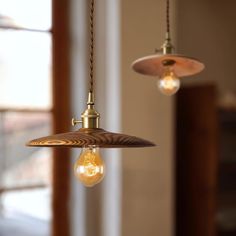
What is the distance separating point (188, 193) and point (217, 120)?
20.0 inches

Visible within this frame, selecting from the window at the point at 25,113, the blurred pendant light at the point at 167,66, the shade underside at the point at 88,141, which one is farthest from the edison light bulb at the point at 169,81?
the window at the point at 25,113

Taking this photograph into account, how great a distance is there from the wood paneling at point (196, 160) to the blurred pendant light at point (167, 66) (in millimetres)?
886

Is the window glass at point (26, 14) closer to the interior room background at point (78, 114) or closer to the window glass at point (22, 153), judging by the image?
the interior room background at point (78, 114)

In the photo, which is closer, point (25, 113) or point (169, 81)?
point (169, 81)

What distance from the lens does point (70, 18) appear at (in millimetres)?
2191

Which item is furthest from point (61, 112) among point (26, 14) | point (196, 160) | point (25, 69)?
point (196, 160)

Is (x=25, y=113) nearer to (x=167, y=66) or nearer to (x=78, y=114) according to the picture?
(x=78, y=114)

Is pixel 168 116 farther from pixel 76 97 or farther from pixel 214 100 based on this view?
pixel 76 97

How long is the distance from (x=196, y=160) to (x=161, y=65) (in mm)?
1112

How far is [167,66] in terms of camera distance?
1.28 metres

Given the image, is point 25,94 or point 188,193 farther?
point 188,193

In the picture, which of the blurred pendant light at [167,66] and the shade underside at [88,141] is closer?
the shade underside at [88,141]

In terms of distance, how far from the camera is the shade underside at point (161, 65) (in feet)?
3.90

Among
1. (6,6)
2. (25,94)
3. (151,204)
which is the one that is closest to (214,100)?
(151,204)
